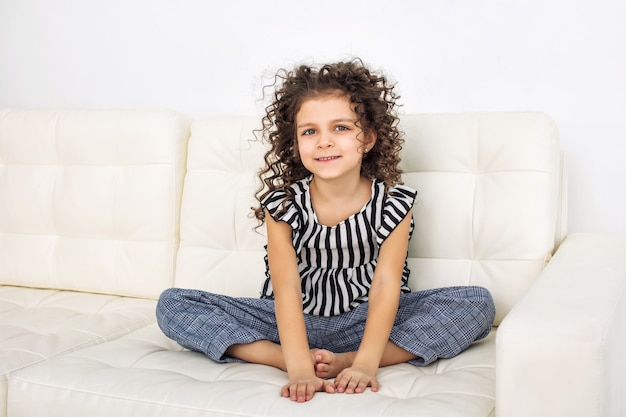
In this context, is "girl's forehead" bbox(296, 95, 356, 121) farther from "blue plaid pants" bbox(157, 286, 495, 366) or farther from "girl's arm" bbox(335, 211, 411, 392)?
"blue plaid pants" bbox(157, 286, 495, 366)

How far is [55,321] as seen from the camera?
1.88 meters

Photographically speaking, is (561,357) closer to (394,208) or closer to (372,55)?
(394,208)

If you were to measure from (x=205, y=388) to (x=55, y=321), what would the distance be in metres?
0.66

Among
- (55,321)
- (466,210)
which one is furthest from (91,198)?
(466,210)

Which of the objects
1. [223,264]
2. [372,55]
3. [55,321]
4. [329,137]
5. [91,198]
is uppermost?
[372,55]

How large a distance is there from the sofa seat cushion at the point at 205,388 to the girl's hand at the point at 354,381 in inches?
0.9

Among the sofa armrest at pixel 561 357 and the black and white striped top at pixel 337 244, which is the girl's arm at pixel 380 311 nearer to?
the black and white striped top at pixel 337 244

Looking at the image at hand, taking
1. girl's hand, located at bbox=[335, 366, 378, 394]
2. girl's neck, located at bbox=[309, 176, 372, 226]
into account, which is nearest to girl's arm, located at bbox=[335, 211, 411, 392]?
girl's hand, located at bbox=[335, 366, 378, 394]

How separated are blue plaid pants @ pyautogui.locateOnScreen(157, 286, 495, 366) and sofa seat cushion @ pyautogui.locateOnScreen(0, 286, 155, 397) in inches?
9.2

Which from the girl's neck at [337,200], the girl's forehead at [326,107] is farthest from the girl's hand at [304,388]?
the girl's forehead at [326,107]

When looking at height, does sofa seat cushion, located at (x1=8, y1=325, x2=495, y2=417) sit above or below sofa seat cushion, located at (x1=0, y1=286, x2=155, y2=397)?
above

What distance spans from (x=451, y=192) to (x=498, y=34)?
→ 1.63ft

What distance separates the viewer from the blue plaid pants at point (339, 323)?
5.09 ft

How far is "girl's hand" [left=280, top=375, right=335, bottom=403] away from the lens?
1.32 metres
